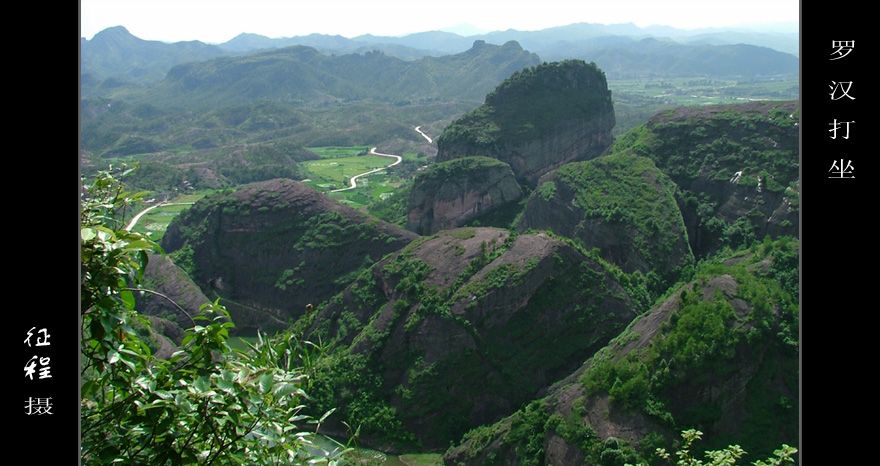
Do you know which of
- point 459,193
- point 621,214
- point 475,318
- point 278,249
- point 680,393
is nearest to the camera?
point 680,393

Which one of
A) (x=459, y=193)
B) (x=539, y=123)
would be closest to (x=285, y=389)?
(x=459, y=193)

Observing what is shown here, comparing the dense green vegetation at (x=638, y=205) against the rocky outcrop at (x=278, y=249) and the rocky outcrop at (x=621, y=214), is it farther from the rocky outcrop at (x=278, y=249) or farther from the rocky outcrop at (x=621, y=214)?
the rocky outcrop at (x=278, y=249)

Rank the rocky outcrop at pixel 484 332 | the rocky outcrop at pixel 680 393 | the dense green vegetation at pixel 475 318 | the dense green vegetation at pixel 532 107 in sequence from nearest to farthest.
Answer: the dense green vegetation at pixel 475 318 < the rocky outcrop at pixel 680 393 < the rocky outcrop at pixel 484 332 < the dense green vegetation at pixel 532 107

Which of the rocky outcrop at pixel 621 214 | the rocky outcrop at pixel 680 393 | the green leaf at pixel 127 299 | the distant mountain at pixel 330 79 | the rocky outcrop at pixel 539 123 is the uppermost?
the distant mountain at pixel 330 79

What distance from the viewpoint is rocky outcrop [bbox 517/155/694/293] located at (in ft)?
105

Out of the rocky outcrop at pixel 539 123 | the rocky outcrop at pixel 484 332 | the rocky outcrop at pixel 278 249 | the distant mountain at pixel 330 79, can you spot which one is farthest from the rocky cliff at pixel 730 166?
the distant mountain at pixel 330 79

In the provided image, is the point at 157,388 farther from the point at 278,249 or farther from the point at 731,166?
the point at 731,166

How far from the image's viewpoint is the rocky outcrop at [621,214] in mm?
32125

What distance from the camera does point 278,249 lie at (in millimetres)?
36188

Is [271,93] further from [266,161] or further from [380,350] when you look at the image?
[380,350]

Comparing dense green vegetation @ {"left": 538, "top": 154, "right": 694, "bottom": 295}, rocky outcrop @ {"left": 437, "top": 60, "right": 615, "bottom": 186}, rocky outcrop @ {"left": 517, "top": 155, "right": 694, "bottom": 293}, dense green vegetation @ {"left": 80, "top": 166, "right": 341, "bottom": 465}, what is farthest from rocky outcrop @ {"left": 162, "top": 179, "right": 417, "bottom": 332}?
dense green vegetation @ {"left": 80, "top": 166, "right": 341, "bottom": 465}

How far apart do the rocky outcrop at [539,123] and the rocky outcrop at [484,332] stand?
21990 mm

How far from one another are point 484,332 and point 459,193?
18.2 metres

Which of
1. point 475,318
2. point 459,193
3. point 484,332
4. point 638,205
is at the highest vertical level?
point 459,193
